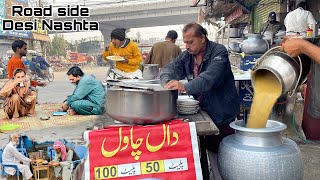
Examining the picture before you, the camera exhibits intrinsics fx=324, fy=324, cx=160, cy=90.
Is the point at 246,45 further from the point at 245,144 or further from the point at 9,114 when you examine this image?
the point at 9,114

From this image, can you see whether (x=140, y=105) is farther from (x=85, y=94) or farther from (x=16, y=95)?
(x=16, y=95)

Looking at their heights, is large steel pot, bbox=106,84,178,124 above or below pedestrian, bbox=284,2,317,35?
below

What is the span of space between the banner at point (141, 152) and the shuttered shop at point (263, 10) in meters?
9.68

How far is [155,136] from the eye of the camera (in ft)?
7.34

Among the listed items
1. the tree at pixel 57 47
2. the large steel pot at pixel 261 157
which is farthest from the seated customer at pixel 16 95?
the tree at pixel 57 47

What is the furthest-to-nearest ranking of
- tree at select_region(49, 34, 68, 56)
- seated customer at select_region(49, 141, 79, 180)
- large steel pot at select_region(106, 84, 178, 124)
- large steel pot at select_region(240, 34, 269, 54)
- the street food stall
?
tree at select_region(49, 34, 68, 56), large steel pot at select_region(240, 34, 269, 54), seated customer at select_region(49, 141, 79, 180), the street food stall, large steel pot at select_region(106, 84, 178, 124)

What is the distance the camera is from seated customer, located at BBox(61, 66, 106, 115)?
602 centimetres

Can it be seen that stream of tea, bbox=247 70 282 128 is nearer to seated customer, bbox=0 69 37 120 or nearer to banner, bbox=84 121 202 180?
banner, bbox=84 121 202 180

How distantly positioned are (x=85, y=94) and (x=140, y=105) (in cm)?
418

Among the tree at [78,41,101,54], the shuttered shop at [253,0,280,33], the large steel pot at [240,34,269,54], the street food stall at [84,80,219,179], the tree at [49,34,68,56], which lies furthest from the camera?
the tree at [78,41,101,54]

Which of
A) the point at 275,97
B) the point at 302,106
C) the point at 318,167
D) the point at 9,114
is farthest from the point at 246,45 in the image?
the point at 9,114

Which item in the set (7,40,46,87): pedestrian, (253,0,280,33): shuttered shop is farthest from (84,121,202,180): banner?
(253,0,280,33): shuttered shop

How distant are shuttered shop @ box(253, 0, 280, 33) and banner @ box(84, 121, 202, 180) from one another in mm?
9682

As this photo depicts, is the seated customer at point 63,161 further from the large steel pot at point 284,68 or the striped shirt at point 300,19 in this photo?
the striped shirt at point 300,19
